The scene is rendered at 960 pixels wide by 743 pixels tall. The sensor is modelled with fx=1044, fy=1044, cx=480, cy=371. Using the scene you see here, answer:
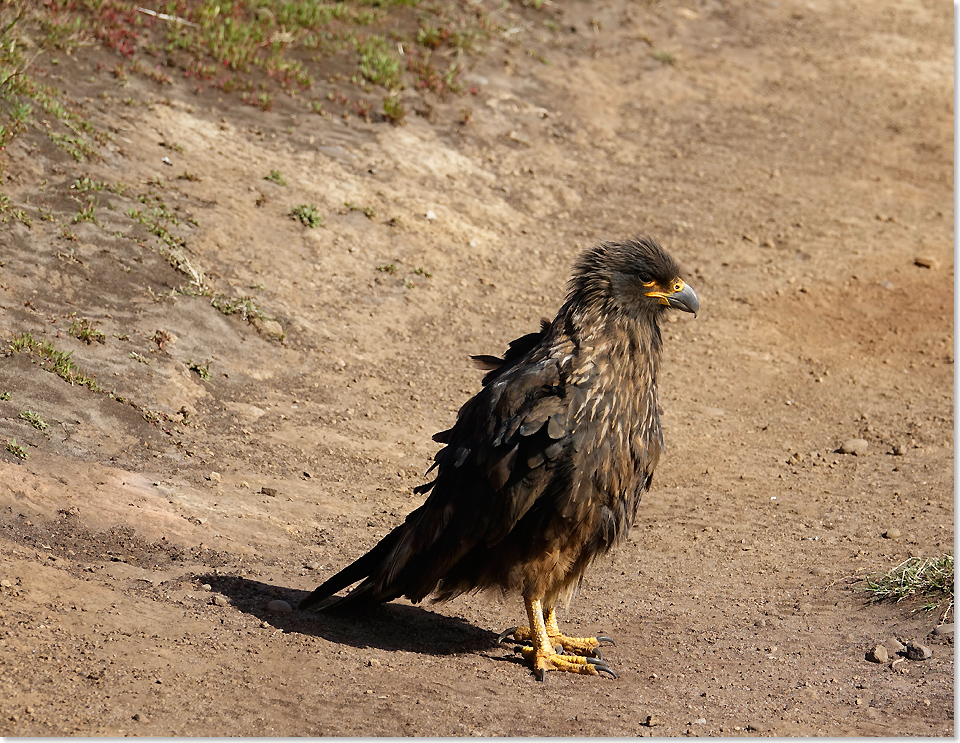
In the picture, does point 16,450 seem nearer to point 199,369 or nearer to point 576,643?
point 199,369

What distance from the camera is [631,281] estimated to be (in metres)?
5.25

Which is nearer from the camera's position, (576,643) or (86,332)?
(576,643)

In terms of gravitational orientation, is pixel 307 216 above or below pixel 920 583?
above

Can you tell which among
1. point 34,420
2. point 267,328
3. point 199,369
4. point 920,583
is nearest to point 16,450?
point 34,420

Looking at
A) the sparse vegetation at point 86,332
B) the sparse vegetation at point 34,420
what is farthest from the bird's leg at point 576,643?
the sparse vegetation at point 86,332

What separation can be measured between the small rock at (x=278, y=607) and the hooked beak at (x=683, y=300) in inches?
98.5

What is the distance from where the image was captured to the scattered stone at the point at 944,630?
529 cm

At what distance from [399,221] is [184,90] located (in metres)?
2.99

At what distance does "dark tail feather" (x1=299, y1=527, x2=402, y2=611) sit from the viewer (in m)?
5.36

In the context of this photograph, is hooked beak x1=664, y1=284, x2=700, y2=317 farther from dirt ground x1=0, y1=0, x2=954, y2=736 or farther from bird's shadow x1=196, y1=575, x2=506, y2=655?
bird's shadow x1=196, y1=575, x2=506, y2=655

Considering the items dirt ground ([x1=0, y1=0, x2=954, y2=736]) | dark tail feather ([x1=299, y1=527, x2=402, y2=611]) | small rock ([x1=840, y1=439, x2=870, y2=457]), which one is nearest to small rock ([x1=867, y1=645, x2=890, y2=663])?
dirt ground ([x1=0, y1=0, x2=954, y2=736])

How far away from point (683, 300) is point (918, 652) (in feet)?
6.88

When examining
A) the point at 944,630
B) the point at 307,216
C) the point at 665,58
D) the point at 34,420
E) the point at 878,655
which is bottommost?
the point at 34,420

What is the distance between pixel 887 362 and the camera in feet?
33.8
